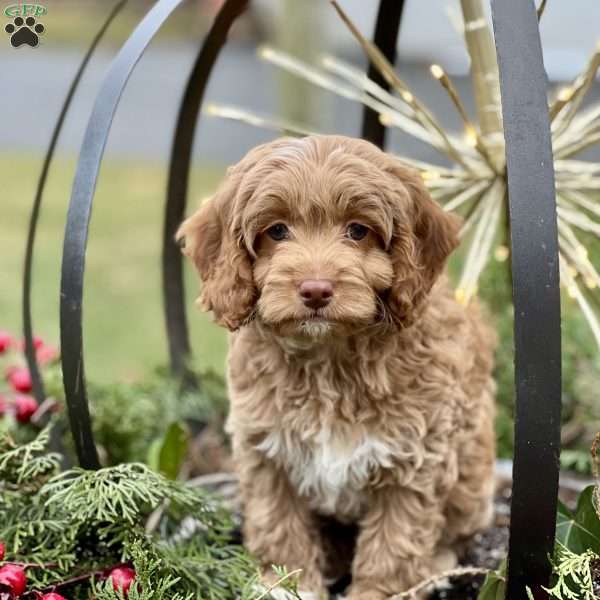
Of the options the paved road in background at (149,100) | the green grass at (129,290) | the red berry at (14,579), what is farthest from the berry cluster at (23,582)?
the paved road in background at (149,100)

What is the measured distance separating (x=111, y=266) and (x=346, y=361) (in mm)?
6670

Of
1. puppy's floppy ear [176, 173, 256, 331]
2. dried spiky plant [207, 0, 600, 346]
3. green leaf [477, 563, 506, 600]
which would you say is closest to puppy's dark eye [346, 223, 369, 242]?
puppy's floppy ear [176, 173, 256, 331]

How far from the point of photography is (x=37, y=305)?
26.3ft

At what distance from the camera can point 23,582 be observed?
2453 millimetres

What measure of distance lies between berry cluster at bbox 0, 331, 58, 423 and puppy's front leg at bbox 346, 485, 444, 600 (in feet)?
4.07

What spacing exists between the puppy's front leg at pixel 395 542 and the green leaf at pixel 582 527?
444mm

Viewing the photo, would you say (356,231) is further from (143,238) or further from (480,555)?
(143,238)

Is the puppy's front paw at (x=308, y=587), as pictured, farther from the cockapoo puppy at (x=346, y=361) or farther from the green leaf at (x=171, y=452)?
the green leaf at (x=171, y=452)

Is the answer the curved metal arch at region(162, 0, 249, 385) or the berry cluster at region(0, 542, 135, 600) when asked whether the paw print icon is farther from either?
the berry cluster at region(0, 542, 135, 600)

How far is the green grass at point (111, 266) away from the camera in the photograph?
742 cm

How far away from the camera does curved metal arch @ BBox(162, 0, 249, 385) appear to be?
3398 mm

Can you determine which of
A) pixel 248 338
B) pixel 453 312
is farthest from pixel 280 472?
pixel 453 312

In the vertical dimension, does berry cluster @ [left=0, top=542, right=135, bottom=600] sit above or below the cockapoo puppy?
below

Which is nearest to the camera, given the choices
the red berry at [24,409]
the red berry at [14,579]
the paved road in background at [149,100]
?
the red berry at [14,579]
